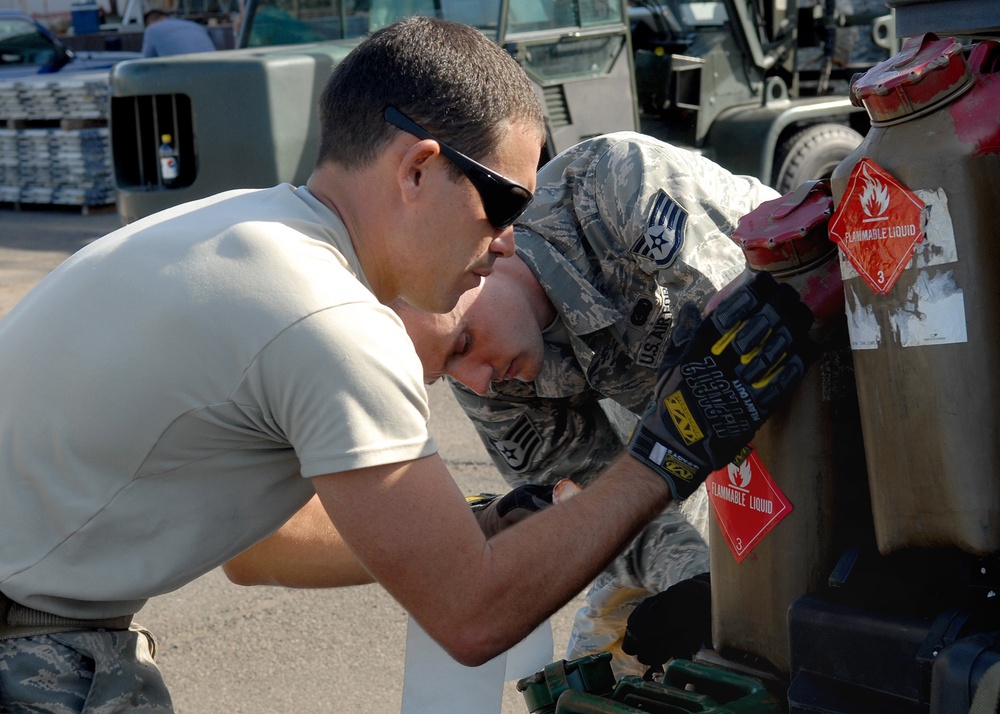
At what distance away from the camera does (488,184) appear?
1624 mm

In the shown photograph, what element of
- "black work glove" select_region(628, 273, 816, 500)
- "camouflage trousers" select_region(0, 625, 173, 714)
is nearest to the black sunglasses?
"black work glove" select_region(628, 273, 816, 500)

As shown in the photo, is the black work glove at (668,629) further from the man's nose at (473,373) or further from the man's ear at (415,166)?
the man's ear at (415,166)

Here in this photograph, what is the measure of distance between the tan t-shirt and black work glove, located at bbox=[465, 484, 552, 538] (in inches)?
18.7

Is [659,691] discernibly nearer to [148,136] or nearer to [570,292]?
[570,292]

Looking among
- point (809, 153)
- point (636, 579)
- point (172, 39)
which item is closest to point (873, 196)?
point (636, 579)

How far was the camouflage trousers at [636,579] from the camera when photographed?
7.39 feet

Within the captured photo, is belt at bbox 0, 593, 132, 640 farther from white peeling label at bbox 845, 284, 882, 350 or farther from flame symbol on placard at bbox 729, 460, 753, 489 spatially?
white peeling label at bbox 845, 284, 882, 350

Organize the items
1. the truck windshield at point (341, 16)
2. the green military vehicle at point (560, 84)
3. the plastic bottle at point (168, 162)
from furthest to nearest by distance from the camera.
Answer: the plastic bottle at point (168, 162) < the green military vehicle at point (560, 84) < the truck windshield at point (341, 16)

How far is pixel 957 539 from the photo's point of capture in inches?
54.2

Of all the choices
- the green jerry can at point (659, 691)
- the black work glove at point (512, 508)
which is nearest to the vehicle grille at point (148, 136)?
the black work glove at point (512, 508)

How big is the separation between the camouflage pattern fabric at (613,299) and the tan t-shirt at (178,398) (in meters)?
0.98

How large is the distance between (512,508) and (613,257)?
2.52 feet

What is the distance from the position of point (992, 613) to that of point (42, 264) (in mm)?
8256

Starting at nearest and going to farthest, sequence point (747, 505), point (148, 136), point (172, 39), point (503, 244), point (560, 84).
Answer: point (747, 505) → point (503, 244) → point (560, 84) → point (148, 136) → point (172, 39)
